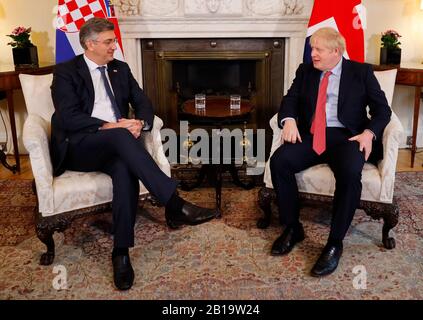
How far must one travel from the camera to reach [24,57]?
3361 mm

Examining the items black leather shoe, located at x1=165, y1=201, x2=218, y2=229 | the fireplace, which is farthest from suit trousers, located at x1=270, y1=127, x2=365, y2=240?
the fireplace

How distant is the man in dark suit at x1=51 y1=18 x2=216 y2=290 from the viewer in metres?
2.09

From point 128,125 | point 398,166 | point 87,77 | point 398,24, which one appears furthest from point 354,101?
point 398,24

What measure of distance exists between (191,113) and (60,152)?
0.87 meters

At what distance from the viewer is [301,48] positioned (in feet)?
11.7

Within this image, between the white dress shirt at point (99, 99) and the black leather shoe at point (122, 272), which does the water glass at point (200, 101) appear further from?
the black leather shoe at point (122, 272)

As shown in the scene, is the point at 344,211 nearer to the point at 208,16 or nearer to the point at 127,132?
the point at 127,132

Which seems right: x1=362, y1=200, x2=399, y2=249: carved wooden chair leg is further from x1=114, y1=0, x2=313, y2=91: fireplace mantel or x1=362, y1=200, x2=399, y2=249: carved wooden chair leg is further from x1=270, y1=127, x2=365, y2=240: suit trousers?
x1=114, y1=0, x2=313, y2=91: fireplace mantel

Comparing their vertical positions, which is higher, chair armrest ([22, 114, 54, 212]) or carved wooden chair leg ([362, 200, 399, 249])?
chair armrest ([22, 114, 54, 212])

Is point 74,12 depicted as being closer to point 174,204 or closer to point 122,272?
point 174,204

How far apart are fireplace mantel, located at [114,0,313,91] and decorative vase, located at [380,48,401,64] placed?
597 millimetres

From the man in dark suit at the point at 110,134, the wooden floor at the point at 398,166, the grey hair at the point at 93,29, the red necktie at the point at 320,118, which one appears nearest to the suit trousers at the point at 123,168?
the man in dark suit at the point at 110,134

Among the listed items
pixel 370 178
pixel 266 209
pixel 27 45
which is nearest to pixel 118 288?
pixel 266 209

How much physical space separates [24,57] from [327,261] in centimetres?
256
